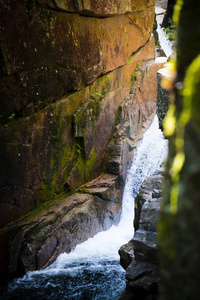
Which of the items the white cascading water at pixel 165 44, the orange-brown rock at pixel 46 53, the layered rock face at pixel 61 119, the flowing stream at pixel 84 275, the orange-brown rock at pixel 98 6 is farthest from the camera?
the white cascading water at pixel 165 44

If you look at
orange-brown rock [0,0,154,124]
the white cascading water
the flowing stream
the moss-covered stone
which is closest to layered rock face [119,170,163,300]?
the flowing stream

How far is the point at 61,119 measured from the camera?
6.32m

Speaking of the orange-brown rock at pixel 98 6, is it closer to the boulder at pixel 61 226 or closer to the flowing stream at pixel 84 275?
the boulder at pixel 61 226

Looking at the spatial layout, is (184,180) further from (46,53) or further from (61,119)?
(61,119)

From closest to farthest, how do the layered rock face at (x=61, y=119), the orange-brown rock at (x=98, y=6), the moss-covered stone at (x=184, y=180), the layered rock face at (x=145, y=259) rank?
the moss-covered stone at (x=184, y=180), the layered rock face at (x=145, y=259), the layered rock face at (x=61, y=119), the orange-brown rock at (x=98, y=6)

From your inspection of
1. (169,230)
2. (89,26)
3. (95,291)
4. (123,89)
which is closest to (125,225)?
(95,291)

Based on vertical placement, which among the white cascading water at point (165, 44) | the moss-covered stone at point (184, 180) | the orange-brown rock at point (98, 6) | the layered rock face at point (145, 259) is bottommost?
the layered rock face at point (145, 259)

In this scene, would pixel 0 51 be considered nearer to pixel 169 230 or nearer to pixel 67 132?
pixel 67 132

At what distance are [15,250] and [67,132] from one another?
9.36ft

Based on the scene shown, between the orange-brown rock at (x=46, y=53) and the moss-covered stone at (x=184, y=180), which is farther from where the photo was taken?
the orange-brown rock at (x=46, y=53)

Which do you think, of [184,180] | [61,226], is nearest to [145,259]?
[61,226]

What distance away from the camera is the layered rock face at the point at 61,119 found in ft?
17.1

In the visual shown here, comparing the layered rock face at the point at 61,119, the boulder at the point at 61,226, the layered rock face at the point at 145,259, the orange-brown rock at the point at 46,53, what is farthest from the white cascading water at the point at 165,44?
the layered rock face at the point at 145,259

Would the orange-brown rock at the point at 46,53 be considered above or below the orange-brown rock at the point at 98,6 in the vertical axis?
below
